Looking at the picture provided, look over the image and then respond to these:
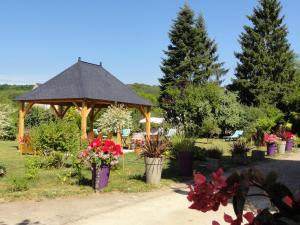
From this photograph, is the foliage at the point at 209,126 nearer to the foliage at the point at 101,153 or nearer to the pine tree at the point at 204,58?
the pine tree at the point at 204,58

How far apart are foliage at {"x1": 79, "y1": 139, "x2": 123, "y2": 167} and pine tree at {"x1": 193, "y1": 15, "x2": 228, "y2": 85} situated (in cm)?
2802

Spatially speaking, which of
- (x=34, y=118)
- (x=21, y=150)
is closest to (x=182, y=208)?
(x=21, y=150)

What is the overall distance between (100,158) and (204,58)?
29.2 m

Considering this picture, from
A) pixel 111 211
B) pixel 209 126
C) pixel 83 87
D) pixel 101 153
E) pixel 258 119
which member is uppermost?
pixel 83 87

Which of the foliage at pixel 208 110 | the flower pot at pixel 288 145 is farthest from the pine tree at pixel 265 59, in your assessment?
the flower pot at pixel 288 145

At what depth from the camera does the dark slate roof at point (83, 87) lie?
1688 centimetres

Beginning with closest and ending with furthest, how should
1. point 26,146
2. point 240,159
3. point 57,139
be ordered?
point 57,139 → point 240,159 → point 26,146

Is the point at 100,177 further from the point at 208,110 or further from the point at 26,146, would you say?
the point at 208,110

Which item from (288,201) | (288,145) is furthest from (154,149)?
(288,145)

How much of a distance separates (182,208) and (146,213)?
26.2 inches

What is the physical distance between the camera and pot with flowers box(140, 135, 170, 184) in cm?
869

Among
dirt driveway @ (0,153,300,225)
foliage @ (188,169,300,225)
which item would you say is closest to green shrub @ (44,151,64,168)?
dirt driveway @ (0,153,300,225)

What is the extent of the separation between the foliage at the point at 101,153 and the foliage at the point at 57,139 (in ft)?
12.1

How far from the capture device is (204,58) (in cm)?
3600
